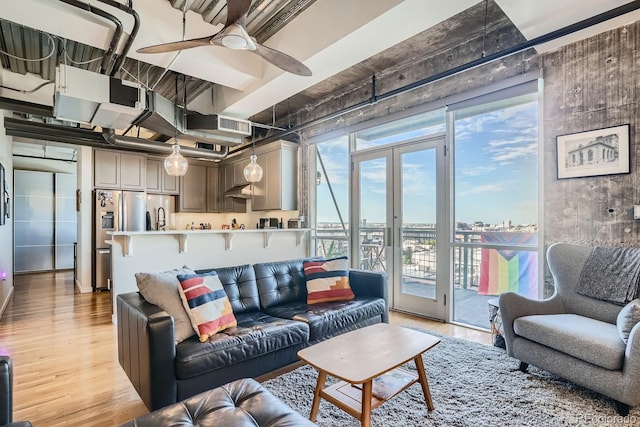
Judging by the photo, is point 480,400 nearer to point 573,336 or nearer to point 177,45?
point 573,336

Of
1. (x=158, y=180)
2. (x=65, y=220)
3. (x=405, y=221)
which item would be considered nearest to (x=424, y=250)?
(x=405, y=221)

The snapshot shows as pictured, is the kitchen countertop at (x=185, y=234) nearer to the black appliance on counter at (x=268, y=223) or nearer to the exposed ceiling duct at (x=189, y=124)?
the black appliance on counter at (x=268, y=223)

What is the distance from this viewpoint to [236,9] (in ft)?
6.54

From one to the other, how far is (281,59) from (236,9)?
0.54 metres

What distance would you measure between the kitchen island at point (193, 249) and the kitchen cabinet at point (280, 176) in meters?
0.63

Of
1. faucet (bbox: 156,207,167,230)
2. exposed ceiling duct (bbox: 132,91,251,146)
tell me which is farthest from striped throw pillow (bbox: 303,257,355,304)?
faucet (bbox: 156,207,167,230)

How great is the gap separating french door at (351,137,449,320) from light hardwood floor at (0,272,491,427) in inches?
15.7

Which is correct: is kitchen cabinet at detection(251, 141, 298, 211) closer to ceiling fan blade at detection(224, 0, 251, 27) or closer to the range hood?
the range hood

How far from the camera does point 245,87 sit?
4.05 m

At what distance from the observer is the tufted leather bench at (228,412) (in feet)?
4.36

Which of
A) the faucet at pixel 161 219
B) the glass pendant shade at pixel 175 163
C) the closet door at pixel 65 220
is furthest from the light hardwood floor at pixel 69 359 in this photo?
the closet door at pixel 65 220

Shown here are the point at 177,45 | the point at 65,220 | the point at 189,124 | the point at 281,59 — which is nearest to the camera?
the point at 177,45

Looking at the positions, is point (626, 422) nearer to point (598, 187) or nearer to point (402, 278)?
point (598, 187)

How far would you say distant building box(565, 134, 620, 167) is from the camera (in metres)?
2.72
